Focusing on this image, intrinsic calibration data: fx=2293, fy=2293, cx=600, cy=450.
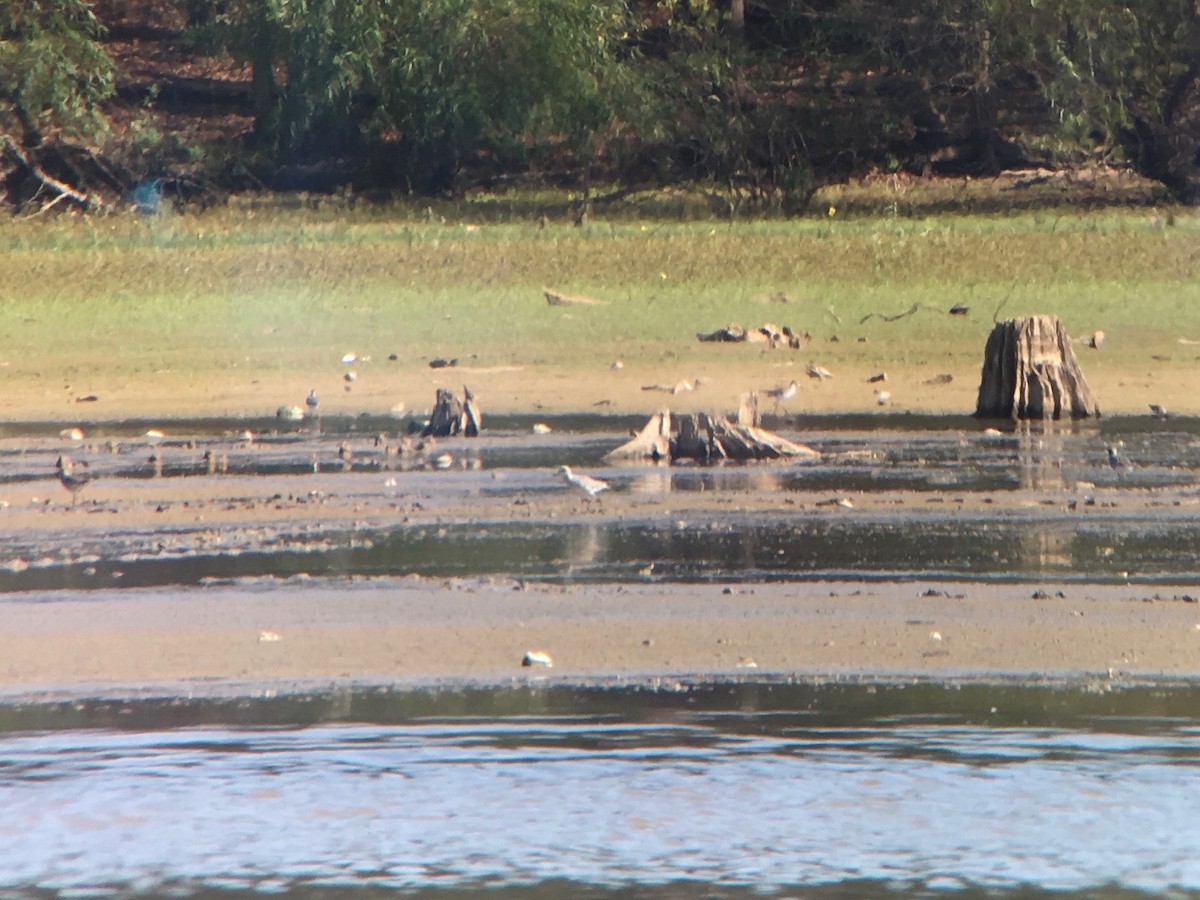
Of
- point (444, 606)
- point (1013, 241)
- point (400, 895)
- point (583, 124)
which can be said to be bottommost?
point (400, 895)

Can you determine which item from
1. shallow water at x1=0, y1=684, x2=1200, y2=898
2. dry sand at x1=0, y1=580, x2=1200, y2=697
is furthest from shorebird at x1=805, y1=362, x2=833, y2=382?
shallow water at x1=0, y1=684, x2=1200, y2=898

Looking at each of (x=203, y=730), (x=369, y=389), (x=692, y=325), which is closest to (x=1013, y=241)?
(x=692, y=325)

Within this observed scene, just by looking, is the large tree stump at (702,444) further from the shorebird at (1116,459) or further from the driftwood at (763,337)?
the driftwood at (763,337)

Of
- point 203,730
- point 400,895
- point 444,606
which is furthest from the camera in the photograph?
point 444,606

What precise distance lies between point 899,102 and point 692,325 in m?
12.7

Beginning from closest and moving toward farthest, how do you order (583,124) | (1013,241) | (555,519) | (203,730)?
(203,730), (555,519), (1013,241), (583,124)

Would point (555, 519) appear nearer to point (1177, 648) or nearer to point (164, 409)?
point (1177, 648)

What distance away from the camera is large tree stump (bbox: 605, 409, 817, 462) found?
416 inches

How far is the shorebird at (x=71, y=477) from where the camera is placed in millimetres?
9793

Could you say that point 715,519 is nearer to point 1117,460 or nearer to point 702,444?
point 702,444

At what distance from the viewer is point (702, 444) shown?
10.6 meters

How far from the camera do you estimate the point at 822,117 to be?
1085 inches

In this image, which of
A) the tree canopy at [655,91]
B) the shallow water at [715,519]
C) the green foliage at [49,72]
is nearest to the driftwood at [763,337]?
the shallow water at [715,519]

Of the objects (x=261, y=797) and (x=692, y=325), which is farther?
(x=692, y=325)
